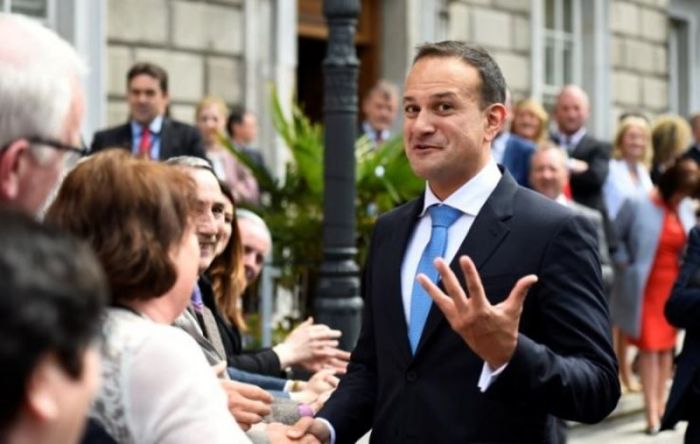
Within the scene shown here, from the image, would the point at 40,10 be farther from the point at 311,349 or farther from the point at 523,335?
the point at 523,335

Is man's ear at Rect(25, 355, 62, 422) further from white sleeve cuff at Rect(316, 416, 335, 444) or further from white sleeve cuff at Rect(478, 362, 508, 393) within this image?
white sleeve cuff at Rect(316, 416, 335, 444)

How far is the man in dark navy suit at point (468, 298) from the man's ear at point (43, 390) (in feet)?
5.24

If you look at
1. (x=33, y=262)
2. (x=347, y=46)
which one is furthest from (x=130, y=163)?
(x=347, y=46)

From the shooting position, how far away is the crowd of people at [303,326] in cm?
173

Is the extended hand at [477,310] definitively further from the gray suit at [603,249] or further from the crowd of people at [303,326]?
the gray suit at [603,249]

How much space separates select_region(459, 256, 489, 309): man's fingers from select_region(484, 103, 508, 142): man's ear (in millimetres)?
788

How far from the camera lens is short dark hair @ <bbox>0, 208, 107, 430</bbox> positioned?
5.24 feet

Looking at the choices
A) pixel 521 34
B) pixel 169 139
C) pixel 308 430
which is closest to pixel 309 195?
pixel 169 139

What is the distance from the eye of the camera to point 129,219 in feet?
8.61

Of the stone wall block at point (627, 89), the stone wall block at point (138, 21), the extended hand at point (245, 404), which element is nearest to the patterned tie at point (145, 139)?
the stone wall block at point (138, 21)

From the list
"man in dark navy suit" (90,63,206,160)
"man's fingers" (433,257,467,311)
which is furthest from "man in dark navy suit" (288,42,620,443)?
"man in dark navy suit" (90,63,206,160)

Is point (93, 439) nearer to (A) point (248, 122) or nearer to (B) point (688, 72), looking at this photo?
(A) point (248, 122)

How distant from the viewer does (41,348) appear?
5.34 ft

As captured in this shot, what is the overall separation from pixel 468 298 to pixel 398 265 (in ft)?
1.75
